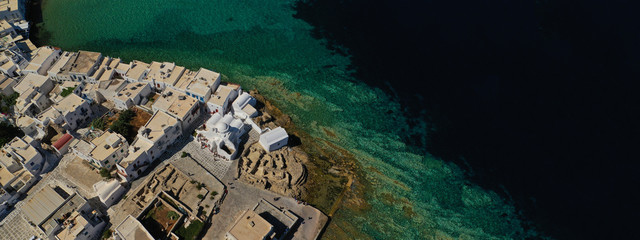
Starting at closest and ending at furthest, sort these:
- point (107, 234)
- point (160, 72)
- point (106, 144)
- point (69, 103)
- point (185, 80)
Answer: point (107, 234) → point (106, 144) → point (69, 103) → point (185, 80) → point (160, 72)

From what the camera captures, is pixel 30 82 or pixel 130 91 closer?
pixel 130 91

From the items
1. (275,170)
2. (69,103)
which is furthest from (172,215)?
(69,103)

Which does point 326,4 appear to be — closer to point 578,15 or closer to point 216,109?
point 216,109

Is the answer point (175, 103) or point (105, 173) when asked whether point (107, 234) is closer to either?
point (105, 173)

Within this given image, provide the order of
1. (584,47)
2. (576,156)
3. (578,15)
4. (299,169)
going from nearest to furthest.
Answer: (299,169)
(576,156)
(584,47)
(578,15)

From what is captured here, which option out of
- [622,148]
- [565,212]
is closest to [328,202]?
[565,212]

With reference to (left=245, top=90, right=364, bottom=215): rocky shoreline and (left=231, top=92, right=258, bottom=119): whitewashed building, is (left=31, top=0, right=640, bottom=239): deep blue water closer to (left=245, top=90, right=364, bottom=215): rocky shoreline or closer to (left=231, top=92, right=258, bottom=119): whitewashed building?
(left=245, top=90, right=364, bottom=215): rocky shoreline
